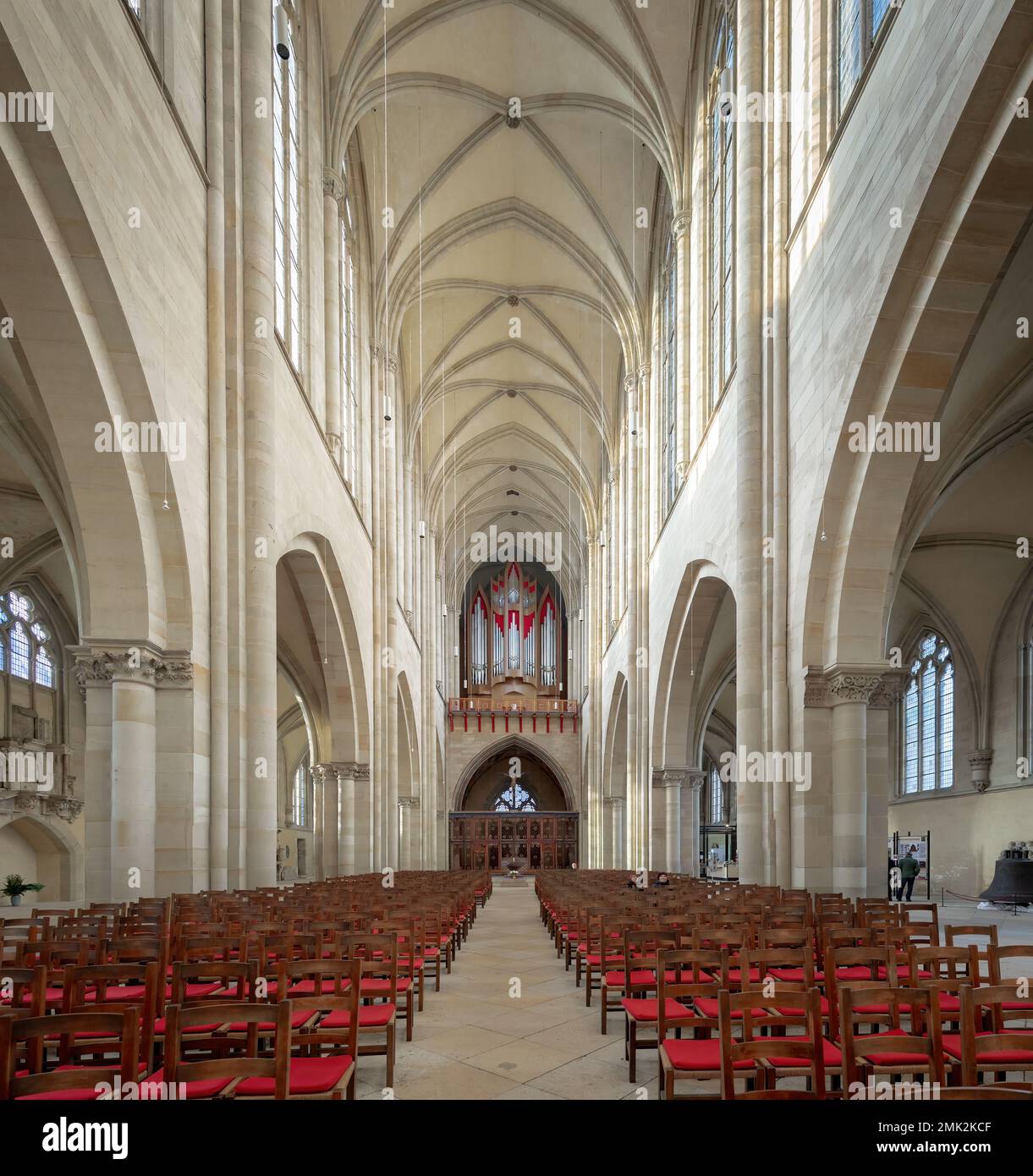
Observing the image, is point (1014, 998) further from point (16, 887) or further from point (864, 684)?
point (16, 887)

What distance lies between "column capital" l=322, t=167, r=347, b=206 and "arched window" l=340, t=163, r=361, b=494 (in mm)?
1529

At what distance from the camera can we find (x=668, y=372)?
85.3 ft

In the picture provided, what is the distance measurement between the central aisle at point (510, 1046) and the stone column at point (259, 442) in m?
3.92

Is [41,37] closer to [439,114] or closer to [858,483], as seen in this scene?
[858,483]

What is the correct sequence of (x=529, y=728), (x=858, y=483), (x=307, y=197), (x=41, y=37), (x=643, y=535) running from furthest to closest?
(x=529, y=728) < (x=643, y=535) < (x=307, y=197) < (x=858, y=483) < (x=41, y=37)

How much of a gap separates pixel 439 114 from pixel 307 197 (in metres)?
6.21

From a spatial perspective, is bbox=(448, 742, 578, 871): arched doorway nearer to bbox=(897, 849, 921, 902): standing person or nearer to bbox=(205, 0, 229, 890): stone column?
bbox=(897, 849, 921, 902): standing person

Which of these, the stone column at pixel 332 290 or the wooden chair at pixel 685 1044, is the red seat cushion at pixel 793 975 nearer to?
the wooden chair at pixel 685 1044

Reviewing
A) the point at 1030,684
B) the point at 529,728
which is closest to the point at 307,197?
the point at 1030,684

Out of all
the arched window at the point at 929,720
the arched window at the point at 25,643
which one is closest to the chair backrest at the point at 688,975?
the arched window at the point at 929,720

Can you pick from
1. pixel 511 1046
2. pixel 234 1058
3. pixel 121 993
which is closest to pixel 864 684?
pixel 511 1046

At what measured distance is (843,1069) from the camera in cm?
420

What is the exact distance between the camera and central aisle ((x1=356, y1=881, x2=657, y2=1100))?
6.06m
